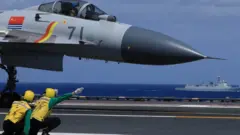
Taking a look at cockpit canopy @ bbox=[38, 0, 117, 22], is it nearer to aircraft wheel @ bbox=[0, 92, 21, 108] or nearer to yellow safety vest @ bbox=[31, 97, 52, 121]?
aircraft wheel @ bbox=[0, 92, 21, 108]

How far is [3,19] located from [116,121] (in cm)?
646

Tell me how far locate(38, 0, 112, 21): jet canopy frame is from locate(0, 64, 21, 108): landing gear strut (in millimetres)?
3128

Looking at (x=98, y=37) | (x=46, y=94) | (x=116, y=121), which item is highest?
(x=98, y=37)

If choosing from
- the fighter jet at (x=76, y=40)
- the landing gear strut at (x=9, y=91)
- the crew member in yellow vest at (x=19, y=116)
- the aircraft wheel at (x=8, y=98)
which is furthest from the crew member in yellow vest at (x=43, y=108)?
the aircraft wheel at (x=8, y=98)

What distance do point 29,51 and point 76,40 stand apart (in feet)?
6.44

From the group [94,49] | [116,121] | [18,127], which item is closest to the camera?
[18,127]

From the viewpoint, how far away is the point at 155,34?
1870cm

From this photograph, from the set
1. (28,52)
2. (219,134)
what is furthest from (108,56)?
(219,134)

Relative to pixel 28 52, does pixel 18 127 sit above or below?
below

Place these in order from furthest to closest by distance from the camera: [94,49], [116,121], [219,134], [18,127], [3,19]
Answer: [3,19]
[94,49]
[116,121]
[219,134]
[18,127]

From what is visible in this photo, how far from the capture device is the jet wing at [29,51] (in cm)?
1983

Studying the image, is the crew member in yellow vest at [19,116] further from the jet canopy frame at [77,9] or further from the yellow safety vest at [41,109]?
the jet canopy frame at [77,9]

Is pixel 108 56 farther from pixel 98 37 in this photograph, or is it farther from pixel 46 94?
pixel 46 94

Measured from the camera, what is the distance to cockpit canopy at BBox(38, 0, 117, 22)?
774 inches
